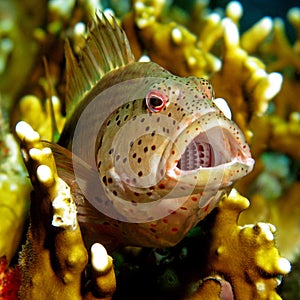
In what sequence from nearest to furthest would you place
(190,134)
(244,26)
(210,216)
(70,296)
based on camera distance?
(190,134) → (70,296) → (210,216) → (244,26)

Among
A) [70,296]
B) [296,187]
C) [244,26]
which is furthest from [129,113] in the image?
[244,26]

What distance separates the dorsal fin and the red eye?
2.33 feet

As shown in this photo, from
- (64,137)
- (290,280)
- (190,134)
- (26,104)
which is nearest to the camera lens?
(190,134)

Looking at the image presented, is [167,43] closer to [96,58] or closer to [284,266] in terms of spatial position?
[96,58]

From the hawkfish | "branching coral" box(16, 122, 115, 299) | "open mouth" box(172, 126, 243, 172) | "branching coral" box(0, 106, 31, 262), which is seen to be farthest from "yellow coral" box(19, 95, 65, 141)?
"open mouth" box(172, 126, 243, 172)

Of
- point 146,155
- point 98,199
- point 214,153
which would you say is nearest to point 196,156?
point 214,153

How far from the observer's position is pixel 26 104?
405cm

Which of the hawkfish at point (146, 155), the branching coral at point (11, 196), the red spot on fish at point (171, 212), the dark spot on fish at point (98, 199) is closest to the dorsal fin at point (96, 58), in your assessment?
the hawkfish at point (146, 155)

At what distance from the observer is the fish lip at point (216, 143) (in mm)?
1896

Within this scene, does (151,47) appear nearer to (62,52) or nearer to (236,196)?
(62,52)

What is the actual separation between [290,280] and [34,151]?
255 centimetres

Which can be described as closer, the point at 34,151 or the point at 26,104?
the point at 34,151

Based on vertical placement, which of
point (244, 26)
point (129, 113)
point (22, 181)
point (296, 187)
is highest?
point (129, 113)

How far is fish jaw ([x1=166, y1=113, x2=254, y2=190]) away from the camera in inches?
72.8
